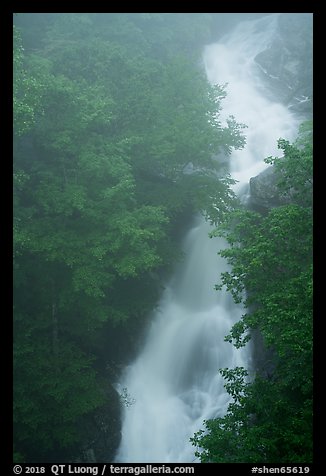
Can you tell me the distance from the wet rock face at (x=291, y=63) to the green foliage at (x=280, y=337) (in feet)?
73.0

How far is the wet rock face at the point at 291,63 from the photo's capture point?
31.5 m

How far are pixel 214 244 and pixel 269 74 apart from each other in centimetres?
2031

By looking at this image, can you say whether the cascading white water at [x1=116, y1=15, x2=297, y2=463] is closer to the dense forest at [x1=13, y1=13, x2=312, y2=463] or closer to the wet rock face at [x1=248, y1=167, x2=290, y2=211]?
the dense forest at [x1=13, y1=13, x2=312, y2=463]

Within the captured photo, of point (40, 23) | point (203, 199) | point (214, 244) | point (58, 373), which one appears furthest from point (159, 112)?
point (58, 373)

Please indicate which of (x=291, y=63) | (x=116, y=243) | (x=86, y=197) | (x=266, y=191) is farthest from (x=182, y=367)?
(x=291, y=63)

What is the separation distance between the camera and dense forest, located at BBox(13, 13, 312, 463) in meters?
9.98

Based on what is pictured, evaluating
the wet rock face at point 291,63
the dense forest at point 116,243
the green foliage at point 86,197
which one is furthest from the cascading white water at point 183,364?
the wet rock face at point 291,63

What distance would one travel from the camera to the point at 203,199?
16500mm

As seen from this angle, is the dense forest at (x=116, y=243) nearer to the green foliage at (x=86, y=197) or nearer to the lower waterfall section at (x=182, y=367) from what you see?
the green foliage at (x=86, y=197)

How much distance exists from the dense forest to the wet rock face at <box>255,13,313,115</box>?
14972 millimetres

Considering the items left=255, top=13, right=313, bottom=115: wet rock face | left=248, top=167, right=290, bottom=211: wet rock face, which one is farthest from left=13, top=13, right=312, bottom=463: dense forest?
left=255, top=13, right=313, bottom=115: wet rock face

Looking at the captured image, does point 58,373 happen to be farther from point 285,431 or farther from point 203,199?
point 203,199

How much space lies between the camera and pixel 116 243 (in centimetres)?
1336

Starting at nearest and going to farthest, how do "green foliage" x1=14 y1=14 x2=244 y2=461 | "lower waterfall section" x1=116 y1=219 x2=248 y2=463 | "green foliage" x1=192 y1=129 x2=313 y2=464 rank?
"green foliage" x1=192 y1=129 x2=313 y2=464
"green foliage" x1=14 y1=14 x2=244 y2=461
"lower waterfall section" x1=116 y1=219 x2=248 y2=463
